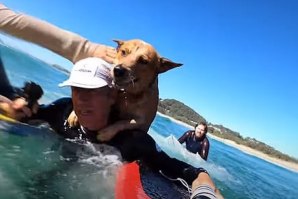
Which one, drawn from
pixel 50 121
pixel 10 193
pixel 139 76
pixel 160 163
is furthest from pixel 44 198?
pixel 139 76

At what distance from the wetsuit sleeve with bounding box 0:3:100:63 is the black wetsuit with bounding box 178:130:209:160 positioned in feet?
27.7

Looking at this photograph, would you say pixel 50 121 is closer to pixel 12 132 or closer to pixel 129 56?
pixel 12 132

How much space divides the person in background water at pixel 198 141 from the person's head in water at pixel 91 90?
881cm

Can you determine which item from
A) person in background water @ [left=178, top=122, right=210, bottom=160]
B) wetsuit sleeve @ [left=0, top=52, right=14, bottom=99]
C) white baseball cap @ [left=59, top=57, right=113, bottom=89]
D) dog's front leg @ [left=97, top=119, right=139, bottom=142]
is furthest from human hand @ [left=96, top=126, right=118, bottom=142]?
person in background water @ [left=178, top=122, right=210, bottom=160]

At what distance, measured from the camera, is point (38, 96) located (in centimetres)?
374

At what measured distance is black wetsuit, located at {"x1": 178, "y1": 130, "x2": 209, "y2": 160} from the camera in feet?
39.7

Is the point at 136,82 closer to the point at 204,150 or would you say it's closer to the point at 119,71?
the point at 119,71

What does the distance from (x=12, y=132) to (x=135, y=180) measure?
117cm

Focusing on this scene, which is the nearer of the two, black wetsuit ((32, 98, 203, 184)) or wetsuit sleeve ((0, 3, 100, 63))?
black wetsuit ((32, 98, 203, 184))

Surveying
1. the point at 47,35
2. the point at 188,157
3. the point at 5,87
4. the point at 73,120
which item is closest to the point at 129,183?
the point at 73,120

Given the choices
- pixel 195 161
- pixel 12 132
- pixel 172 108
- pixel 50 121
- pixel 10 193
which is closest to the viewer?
pixel 10 193

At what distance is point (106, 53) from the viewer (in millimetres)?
4250

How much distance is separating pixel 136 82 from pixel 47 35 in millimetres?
881

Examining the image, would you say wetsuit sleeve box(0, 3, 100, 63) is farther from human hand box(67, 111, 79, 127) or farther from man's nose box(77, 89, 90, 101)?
man's nose box(77, 89, 90, 101)
